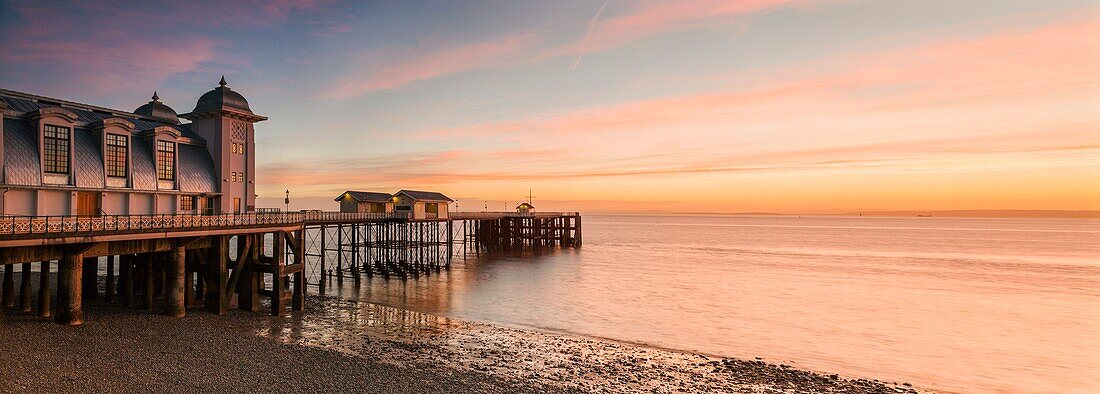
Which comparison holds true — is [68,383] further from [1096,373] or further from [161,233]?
[1096,373]

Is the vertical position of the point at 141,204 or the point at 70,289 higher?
the point at 141,204

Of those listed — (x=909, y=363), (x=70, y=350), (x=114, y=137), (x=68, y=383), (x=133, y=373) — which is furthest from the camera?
(x=114, y=137)

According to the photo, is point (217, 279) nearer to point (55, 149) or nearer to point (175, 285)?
point (175, 285)

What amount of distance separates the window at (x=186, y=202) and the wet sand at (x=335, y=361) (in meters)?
5.66

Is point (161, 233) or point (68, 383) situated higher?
point (161, 233)

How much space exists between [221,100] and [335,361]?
18963 millimetres

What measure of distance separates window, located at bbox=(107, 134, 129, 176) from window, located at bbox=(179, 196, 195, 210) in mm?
3297

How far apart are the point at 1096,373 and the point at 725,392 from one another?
17338 mm

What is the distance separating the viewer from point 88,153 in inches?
919

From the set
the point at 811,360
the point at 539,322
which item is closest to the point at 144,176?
the point at 539,322

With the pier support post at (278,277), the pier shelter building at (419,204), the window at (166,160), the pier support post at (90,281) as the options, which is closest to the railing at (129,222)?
the pier support post at (278,277)

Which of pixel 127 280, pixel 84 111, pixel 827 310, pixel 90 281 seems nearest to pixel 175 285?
pixel 127 280

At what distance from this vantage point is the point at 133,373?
15094 millimetres

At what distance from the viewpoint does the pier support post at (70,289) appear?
18.5 m
